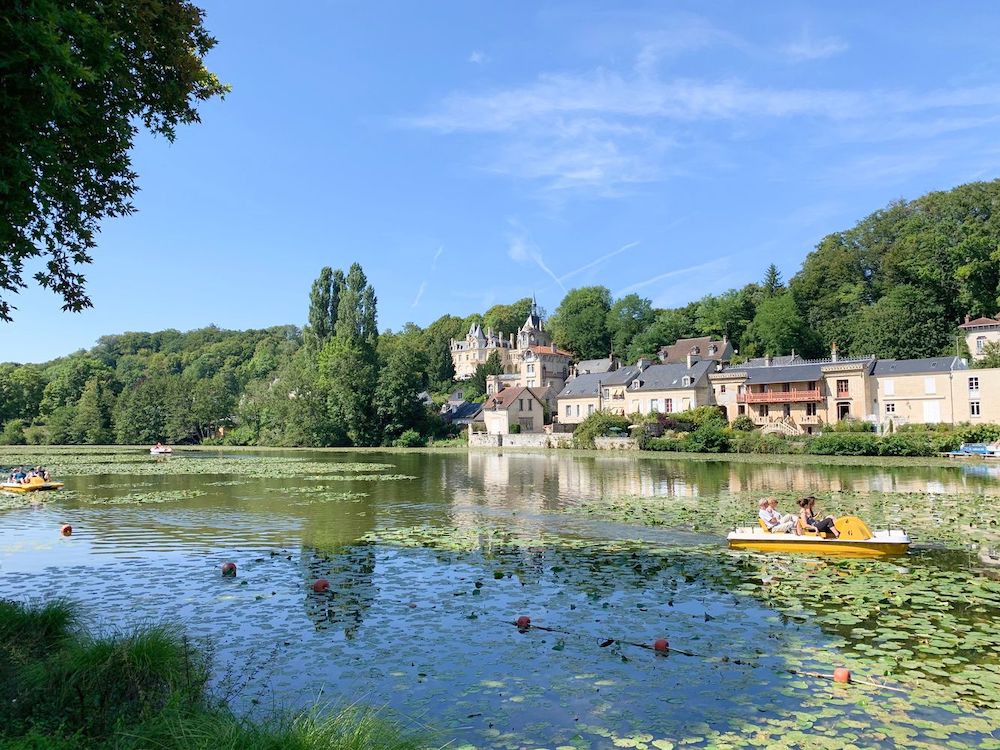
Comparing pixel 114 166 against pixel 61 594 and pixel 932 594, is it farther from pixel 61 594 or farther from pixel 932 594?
pixel 932 594

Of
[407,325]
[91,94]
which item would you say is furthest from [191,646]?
[407,325]

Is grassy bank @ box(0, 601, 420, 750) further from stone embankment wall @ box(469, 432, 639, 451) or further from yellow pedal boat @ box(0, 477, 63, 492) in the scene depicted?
stone embankment wall @ box(469, 432, 639, 451)

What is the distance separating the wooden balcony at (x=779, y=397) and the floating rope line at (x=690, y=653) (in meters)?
62.6

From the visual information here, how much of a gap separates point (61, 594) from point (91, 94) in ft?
30.5

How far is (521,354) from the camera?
143 meters

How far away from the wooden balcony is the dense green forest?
14705 mm

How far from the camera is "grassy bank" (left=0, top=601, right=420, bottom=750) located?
6.04 meters

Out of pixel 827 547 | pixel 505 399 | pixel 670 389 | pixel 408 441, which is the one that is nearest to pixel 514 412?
pixel 505 399

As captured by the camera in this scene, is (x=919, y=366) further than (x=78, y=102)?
Yes

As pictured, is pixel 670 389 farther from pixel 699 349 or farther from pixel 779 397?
pixel 699 349

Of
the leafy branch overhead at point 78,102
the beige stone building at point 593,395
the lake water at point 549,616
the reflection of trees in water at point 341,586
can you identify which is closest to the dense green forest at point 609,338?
the beige stone building at point 593,395

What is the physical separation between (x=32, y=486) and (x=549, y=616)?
31745mm

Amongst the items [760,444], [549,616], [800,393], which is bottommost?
[549,616]

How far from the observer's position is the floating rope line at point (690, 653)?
8.98m
